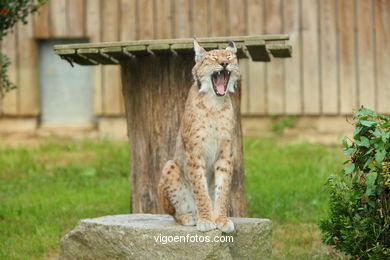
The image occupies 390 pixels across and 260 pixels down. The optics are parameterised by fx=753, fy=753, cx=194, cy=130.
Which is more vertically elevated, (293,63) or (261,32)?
(261,32)

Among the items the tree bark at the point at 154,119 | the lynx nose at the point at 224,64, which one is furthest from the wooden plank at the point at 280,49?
the lynx nose at the point at 224,64

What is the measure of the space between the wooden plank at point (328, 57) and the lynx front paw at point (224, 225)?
6842 mm

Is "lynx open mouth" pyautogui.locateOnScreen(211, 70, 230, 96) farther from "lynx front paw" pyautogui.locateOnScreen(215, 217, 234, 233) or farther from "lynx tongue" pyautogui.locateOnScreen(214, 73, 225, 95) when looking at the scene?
"lynx front paw" pyautogui.locateOnScreen(215, 217, 234, 233)

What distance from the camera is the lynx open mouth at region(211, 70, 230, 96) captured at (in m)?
5.90

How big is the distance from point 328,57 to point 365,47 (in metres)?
0.61

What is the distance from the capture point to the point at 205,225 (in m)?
5.78

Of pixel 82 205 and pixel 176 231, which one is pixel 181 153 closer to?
pixel 176 231

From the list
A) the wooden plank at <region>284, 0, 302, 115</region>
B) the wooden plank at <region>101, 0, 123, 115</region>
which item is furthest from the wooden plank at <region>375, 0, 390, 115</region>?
the wooden plank at <region>101, 0, 123, 115</region>

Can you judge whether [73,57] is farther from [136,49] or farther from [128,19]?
[128,19]

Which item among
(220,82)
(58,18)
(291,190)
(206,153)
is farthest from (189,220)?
(58,18)

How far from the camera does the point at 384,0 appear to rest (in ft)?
40.2

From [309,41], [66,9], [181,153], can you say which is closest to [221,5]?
[309,41]

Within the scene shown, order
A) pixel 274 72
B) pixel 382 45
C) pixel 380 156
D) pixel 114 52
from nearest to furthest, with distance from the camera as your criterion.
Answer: pixel 380 156 < pixel 114 52 < pixel 382 45 < pixel 274 72

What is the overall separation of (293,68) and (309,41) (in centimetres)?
51
